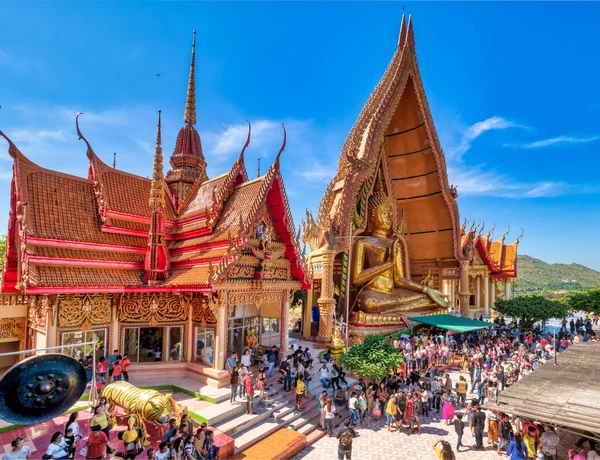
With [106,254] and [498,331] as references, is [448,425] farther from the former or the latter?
[498,331]

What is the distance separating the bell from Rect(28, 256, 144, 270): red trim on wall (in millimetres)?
4096

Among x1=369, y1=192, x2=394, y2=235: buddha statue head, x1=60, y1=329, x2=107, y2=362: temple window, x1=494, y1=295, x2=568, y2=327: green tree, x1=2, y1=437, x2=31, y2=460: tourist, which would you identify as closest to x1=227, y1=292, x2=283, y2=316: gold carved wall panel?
x1=60, y1=329, x2=107, y2=362: temple window

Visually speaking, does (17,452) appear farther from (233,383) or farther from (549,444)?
(549,444)

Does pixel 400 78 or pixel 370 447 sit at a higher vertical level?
pixel 400 78

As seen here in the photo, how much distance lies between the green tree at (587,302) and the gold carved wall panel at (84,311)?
3621 centimetres

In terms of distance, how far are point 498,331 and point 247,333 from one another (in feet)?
59.6

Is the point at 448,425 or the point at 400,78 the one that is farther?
the point at 400,78

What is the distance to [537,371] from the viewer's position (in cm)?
1062

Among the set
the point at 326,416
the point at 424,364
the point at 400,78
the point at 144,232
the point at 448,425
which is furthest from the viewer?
the point at 400,78

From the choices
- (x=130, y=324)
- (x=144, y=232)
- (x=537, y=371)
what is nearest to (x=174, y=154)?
(x=144, y=232)

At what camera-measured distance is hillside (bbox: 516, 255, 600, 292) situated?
429 feet

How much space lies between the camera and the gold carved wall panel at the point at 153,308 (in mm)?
11297

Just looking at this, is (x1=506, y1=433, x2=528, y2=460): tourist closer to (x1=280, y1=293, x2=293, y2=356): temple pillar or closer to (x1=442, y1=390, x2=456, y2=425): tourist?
(x1=442, y1=390, x2=456, y2=425): tourist

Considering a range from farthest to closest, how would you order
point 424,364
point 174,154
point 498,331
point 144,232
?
point 498,331 → point 174,154 → point 424,364 → point 144,232
